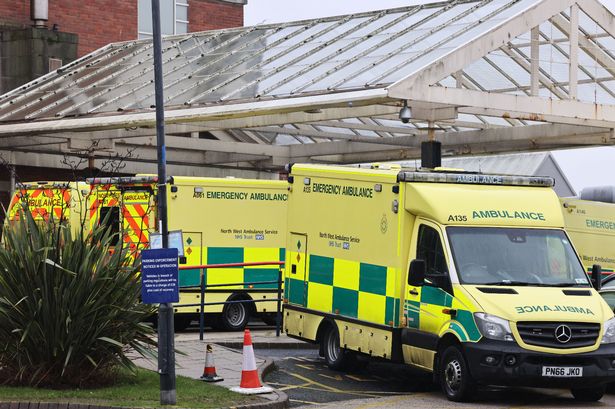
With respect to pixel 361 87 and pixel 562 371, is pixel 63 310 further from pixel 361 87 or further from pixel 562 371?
pixel 361 87

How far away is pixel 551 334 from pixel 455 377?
1.21m

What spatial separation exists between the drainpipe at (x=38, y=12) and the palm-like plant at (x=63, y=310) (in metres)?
23.6

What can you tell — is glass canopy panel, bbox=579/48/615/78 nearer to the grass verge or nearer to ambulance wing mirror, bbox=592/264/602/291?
ambulance wing mirror, bbox=592/264/602/291

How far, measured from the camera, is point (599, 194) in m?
29.0

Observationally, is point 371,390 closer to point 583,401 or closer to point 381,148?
point 583,401

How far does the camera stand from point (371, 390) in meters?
16.4

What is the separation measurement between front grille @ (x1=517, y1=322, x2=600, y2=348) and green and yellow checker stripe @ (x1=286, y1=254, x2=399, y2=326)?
2021 millimetres

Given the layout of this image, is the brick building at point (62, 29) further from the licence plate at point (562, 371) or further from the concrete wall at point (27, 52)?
the licence plate at point (562, 371)

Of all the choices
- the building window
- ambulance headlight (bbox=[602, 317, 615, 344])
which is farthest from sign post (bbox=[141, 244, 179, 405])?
the building window

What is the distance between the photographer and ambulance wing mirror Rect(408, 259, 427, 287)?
15.5m

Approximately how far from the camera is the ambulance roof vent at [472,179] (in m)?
16.1

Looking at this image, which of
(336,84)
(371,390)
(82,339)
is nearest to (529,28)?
(336,84)

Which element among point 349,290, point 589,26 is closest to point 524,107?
point 589,26

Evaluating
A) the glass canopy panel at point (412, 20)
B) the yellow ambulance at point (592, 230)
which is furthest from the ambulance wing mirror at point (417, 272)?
the yellow ambulance at point (592, 230)
